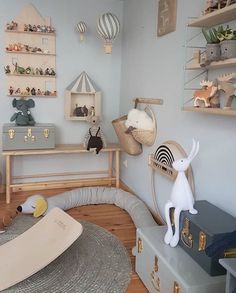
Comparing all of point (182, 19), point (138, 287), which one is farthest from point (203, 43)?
point (138, 287)

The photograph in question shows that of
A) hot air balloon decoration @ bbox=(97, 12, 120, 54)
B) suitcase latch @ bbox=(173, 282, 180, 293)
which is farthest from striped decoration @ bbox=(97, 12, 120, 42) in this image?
suitcase latch @ bbox=(173, 282, 180, 293)

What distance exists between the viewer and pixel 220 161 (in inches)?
72.5

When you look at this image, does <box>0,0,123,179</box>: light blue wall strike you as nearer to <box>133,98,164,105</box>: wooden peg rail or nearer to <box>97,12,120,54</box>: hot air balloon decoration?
<box>97,12,120,54</box>: hot air balloon decoration

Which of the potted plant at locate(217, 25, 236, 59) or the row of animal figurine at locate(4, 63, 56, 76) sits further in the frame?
the row of animal figurine at locate(4, 63, 56, 76)

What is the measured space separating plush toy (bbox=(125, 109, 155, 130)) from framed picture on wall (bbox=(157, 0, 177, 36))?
696 mm

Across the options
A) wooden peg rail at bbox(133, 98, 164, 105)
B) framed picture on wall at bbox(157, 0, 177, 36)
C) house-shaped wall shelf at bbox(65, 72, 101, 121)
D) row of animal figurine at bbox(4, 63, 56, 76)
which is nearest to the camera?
framed picture on wall at bbox(157, 0, 177, 36)

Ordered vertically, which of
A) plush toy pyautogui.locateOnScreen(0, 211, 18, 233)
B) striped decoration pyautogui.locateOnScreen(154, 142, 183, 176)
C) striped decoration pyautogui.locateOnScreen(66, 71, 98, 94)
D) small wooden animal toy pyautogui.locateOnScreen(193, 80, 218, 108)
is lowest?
plush toy pyautogui.locateOnScreen(0, 211, 18, 233)

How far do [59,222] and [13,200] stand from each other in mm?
1165

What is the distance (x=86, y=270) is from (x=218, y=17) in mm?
1662

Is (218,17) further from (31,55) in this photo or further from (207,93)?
(31,55)

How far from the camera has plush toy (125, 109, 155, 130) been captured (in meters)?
2.75

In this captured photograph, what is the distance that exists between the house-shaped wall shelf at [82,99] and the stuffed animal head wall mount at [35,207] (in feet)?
3.39

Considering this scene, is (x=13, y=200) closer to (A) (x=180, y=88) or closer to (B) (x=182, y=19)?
(A) (x=180, y=88)

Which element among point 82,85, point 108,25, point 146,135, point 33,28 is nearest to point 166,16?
point 108,25
